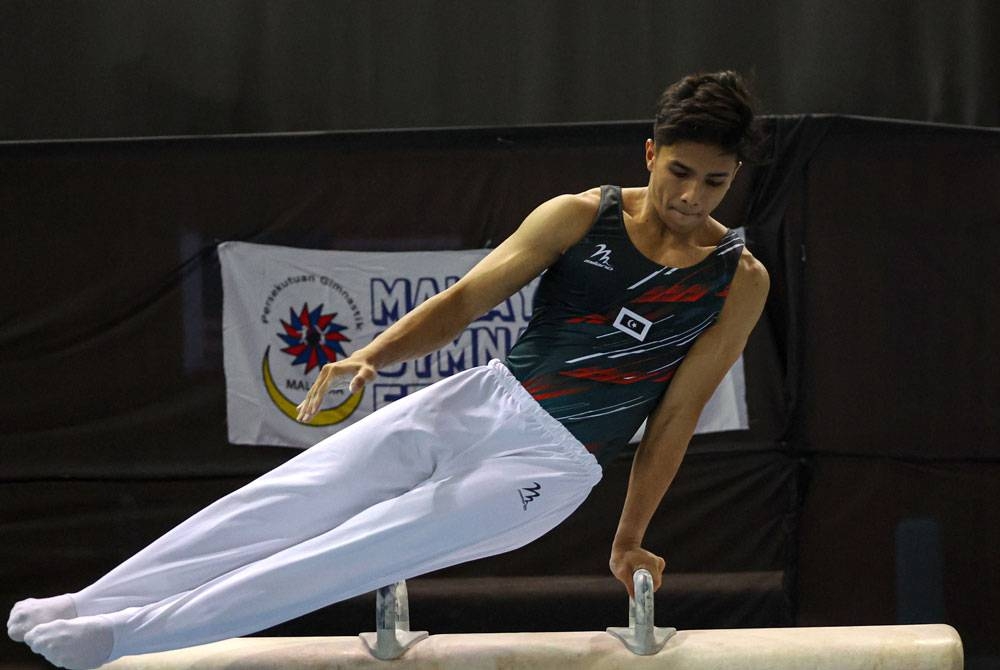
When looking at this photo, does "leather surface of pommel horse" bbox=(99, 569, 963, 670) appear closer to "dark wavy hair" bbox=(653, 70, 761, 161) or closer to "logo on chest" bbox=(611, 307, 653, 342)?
"logo on chest" bbox=(611, 307, 653, 342)

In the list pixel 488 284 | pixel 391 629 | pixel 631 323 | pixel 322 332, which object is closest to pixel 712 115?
pixel 631 323

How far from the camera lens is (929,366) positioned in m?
5.19

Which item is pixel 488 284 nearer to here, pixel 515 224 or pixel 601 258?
pixel 601 258

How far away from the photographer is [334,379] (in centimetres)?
259

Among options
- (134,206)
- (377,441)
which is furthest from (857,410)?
(134,206)

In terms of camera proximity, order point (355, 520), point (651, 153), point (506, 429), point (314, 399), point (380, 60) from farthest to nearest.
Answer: point (380, 60) → point (651, 153) → point (506, 429) → point (355, 520) → point (314, 399)

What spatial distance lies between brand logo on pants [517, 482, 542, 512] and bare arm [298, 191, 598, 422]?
411mm

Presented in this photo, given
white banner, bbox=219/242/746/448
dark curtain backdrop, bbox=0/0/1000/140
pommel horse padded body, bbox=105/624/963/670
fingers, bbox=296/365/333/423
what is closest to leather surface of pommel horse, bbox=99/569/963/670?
pommel horse padded body, bbox=105/624/963/670

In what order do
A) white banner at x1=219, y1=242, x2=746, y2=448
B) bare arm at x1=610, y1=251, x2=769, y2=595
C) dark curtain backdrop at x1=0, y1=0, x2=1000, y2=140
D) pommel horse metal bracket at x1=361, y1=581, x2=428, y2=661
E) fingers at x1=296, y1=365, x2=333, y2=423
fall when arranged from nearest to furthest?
1. fingers at x1=296, y1=365, x2=333, y2=423
2. pommel horse metal bracket at x1=361, y1=581, x2=428, y2=661
3. bare arm at x1=610, y1=251, x2=769, y2=595
4. white banner at x1=219, y1=242, x2=746, y2=448
5. dark curtain backdrop at x1=0, y1=0, x2=1000, y2=140

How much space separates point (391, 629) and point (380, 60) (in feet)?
11.7

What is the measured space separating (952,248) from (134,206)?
3911mm

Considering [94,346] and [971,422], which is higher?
[94,346]

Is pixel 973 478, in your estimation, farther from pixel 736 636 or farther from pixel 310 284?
pixel 310 284

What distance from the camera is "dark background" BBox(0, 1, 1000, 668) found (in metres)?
5.18
